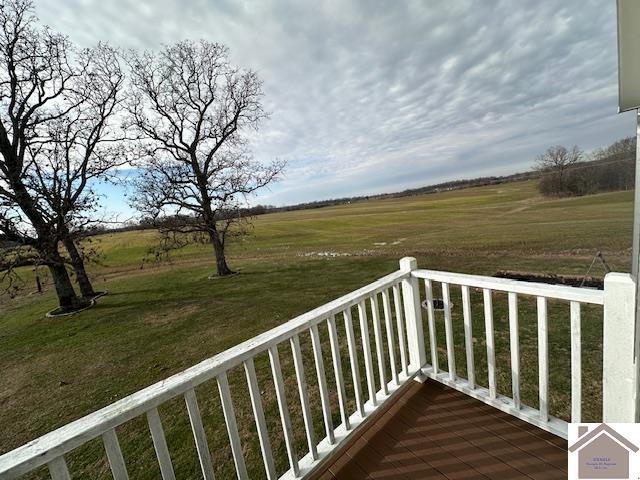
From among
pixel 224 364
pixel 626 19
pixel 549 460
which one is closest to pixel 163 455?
pixel 224 364

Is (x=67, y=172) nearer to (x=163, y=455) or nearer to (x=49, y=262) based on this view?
(x=49, y=262)

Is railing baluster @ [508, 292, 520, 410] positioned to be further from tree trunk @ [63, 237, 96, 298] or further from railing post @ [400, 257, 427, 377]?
tree trunk @ [63, 237, 96, 298]

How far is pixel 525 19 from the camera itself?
13.1ft

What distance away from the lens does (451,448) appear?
196cm

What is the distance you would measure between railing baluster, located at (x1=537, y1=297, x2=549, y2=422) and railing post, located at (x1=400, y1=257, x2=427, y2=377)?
0.91 metres

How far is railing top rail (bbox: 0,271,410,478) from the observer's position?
2.99 feet

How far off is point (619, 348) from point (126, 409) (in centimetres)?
241

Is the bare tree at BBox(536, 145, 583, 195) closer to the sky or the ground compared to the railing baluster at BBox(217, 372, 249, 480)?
closer to the sky

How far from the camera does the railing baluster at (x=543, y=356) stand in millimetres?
1763

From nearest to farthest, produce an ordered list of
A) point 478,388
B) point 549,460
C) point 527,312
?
point 549,460 < point 478,388 < point 527,312

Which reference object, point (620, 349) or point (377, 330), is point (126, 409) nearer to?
point (377, 330)

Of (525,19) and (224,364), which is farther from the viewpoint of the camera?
(525,19)

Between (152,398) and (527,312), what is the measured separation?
570 centimetres

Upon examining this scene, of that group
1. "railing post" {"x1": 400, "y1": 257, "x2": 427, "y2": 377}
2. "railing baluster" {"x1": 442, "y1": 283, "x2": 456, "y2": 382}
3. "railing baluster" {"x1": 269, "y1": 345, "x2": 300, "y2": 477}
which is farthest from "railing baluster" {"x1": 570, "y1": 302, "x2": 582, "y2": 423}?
"railing baluster" {"x1": 269, "y1": 345, "x2": 300, "y2": 477}
